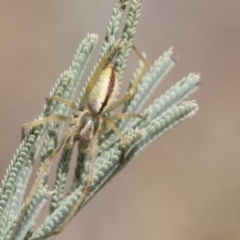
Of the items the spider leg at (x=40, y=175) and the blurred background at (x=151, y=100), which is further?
the blurred background at (x=151, y=100)

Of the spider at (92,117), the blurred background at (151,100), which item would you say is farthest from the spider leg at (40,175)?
the blurred background at (151,100)

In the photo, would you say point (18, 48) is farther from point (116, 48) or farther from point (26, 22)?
point (116, 48)

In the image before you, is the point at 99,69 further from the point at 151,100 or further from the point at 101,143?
the point at 151,100

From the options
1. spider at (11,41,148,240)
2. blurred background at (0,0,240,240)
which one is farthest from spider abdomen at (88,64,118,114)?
blurred background at (0,0,240,240)

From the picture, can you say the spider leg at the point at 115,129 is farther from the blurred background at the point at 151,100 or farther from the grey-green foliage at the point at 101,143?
the blurred background at the point at 151,100

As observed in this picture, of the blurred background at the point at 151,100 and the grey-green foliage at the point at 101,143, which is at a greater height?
the blurred background at the point at 151,100

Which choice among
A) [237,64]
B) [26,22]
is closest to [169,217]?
[237,64]

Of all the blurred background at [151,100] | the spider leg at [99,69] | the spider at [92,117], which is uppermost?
the blurred background at [151,100]
